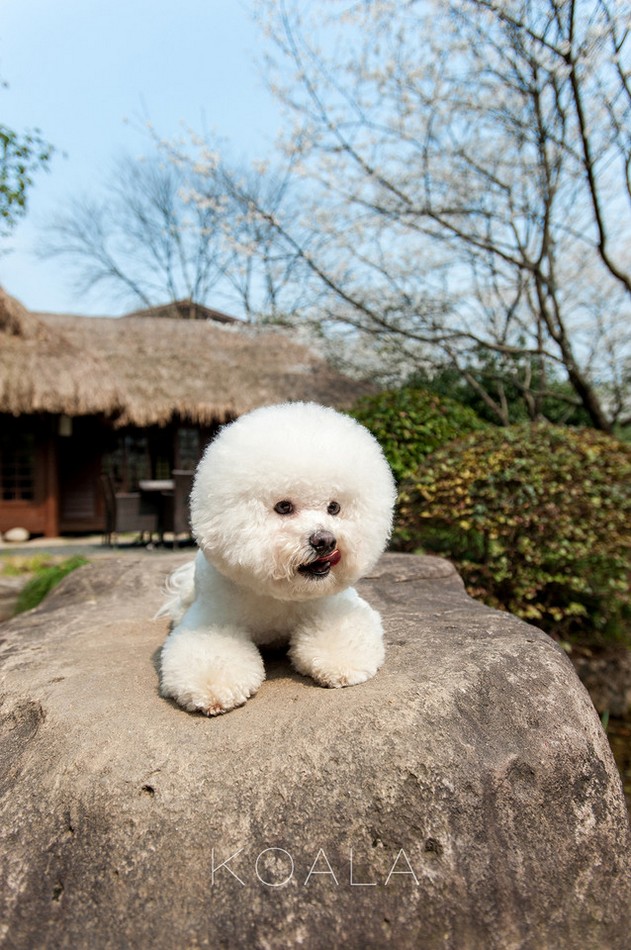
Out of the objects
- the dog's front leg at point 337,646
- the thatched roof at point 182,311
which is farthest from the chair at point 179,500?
the thatched roof at point 182,311

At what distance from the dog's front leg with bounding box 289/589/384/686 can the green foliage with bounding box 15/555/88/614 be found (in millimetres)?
5373

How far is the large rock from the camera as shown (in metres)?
1.48

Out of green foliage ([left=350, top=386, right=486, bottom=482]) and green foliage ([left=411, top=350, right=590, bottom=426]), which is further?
green foliage ([left=411, top=350, right=590, bottom=426])

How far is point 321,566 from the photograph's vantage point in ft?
5.81

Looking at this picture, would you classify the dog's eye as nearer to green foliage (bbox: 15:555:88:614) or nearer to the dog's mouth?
the dog's mouth

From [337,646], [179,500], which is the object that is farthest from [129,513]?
[337,646]

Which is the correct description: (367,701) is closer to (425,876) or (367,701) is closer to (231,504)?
(425,876)

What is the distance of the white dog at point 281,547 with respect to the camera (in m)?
1.73

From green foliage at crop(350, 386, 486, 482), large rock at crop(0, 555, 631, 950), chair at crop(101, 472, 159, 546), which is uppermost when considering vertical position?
green foliage at crop(350, 386, 486, 482)

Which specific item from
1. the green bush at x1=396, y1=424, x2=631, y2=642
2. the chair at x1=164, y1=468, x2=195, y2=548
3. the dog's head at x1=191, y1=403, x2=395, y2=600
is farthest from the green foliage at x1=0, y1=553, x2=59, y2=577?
the dog's head at x1=191, y1=403, x2=395, y2=600

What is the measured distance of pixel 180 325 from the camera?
1598cm

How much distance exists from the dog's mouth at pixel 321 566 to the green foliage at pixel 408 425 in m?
4.91

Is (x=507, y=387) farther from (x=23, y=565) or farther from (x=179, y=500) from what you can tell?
(x=23, y=565)

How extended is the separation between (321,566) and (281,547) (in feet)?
0.49
